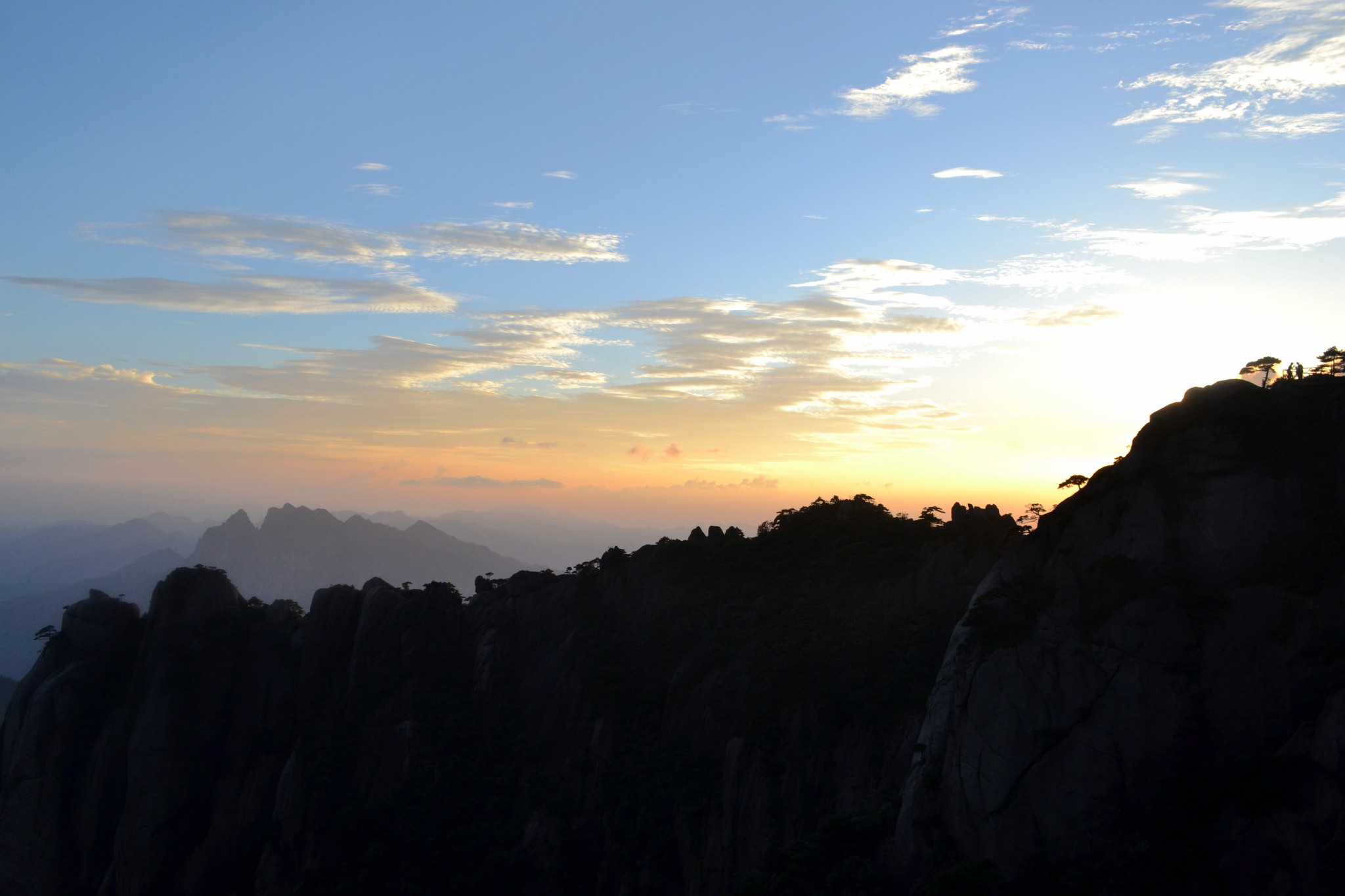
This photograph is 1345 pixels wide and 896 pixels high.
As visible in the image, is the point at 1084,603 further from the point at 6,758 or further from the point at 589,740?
the point at 6,758

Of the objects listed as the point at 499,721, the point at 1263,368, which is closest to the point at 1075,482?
the point at 1263,368

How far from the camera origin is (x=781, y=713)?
46.3 m

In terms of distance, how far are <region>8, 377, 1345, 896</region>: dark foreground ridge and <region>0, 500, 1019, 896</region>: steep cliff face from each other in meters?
0.23

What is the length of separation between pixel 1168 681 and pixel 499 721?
44983 millimetres

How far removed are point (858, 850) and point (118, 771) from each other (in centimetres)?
5905

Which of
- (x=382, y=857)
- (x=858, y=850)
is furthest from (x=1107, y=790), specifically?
(x=382, y=857)

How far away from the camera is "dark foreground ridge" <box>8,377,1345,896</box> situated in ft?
90.5

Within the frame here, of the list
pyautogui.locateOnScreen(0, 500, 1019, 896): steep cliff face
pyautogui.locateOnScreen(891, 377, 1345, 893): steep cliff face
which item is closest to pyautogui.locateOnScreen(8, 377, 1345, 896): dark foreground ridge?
pyautogui.locateOnScreen(891, 377, 1345, 893): steep cliff face

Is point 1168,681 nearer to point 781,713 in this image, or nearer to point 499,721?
point 781,713

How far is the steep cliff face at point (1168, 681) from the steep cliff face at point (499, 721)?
888 centimetres

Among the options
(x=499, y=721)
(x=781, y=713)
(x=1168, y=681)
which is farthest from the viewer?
(x=499, y=721)

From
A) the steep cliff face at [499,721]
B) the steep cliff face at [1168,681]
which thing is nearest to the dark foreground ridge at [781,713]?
the steep cliff face at [1168,681]

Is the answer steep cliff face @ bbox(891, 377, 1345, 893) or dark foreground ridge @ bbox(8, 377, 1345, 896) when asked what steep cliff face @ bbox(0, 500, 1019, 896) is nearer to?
dark foreground ridge @ bbox(8, 377, 1345, 896)

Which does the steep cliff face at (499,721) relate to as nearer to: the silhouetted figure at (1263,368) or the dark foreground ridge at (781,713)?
the dark foreground ridge at (781,713)
